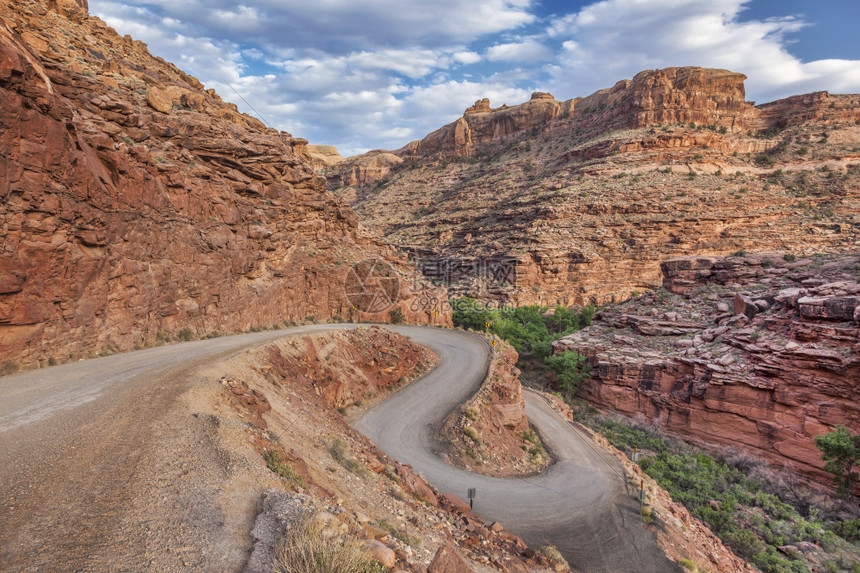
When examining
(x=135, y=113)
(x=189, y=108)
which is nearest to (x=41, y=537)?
(x=135, y=113)

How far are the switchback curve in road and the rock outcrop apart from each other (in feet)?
27.8

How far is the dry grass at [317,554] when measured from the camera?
10.8ft

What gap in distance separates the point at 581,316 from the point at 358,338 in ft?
99.1

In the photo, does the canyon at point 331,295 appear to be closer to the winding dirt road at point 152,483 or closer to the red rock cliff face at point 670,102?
the winding dirt road at point 152,483

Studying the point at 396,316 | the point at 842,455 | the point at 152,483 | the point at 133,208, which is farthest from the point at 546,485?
the point at 396,316

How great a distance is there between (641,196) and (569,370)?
1311 inches

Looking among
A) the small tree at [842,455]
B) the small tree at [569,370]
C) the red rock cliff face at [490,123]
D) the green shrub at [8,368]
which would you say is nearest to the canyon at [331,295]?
the green shrub at [8,368]

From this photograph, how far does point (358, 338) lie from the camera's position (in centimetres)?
1645

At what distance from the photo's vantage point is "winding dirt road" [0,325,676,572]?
11.5ft

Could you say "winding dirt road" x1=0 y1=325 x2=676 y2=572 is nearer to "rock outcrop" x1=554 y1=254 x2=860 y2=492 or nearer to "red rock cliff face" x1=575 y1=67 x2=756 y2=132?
"rock outcrop" x1=554 y1=254 x2=860 y2=492

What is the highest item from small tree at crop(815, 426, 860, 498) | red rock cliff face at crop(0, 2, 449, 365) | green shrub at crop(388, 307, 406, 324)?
red rock cliff face at crop(0, 2, 449, 365)

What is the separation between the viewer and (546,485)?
41.0ft

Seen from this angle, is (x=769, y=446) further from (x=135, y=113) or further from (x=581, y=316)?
(x=135, y=113)

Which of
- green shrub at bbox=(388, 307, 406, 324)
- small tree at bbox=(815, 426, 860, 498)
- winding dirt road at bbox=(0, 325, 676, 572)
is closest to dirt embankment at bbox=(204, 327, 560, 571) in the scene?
winding dirt road at bbox=(0, 325, 676, 572)
